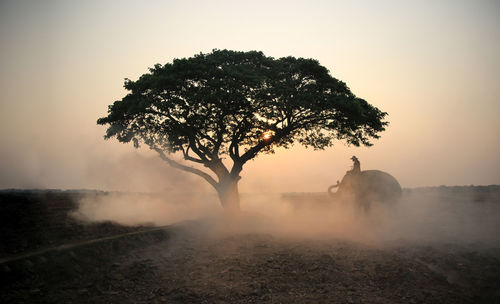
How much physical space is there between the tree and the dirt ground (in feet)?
28.6

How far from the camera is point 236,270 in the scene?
12.5 metres

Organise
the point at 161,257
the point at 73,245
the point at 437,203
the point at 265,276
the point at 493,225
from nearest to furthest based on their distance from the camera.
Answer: the point at 265,276
the point at 73,245
the point at 161,257
the point at 493,225
the point at 437,203

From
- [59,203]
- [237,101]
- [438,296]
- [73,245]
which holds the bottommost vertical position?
[438,296]

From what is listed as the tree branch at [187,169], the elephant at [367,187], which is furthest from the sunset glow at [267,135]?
the elephant at [367,187]

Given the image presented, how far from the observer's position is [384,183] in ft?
73.8

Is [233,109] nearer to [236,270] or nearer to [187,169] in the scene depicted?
[187,169]

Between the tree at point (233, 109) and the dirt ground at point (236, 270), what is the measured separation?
8.72 meters

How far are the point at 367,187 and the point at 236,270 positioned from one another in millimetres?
12092

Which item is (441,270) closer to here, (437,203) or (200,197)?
(437,203)

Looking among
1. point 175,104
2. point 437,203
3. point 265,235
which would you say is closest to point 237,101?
point 175,104

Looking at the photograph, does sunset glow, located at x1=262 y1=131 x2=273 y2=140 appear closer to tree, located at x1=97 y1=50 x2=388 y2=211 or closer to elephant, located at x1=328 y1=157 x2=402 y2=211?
tree, located at x1=97 y1=50 x2=388 y2=211

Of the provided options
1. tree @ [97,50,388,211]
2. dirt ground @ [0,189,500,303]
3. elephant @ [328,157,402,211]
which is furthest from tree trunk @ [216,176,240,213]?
dirt ground @ [0,189,500,303]

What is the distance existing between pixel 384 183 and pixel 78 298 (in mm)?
19676

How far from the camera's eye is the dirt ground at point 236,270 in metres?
10.5
